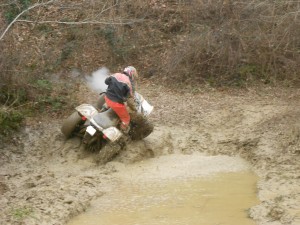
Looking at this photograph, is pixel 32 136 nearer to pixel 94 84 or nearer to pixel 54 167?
pixel 54 167

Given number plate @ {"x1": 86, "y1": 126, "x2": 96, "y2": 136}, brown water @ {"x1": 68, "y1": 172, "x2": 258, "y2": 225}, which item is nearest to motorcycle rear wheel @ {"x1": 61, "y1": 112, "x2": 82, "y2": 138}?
number plate @ {"x1": 86, "y1": 126, "x2": 96, "y2": 136}

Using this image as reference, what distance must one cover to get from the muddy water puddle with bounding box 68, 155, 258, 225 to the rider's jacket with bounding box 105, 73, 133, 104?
1.45 meters

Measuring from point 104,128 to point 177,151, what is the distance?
67.1 inches

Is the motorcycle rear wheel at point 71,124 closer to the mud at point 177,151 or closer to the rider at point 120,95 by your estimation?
the mud at point 177,151

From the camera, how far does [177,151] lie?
1173cm

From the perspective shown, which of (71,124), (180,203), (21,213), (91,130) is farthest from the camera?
(71,124)

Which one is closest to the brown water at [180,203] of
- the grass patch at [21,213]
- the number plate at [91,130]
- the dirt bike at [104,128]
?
the grass patch at [21,213]

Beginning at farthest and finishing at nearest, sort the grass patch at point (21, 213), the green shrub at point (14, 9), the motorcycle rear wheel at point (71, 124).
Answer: the green shrub at point (14, 9), the motorcycle rear wheel at point (71, 124), the grass patch at point (21, 213)

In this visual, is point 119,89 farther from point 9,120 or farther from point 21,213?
point 21,213

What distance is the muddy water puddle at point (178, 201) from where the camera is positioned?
8625 millimetres

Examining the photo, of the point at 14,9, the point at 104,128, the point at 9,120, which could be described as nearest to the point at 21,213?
the point at 104,128

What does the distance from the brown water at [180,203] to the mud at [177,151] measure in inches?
8.9

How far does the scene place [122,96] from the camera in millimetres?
10992

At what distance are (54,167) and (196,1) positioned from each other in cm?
761
